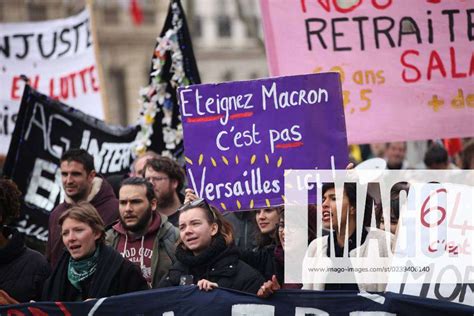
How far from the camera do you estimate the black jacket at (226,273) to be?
22.4 feet

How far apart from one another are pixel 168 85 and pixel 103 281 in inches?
157

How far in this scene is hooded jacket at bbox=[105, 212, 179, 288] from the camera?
25.0 ft

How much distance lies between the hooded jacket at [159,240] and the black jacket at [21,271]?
2.16 ft

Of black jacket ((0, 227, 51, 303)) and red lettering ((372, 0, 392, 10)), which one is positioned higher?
red lettering ((372, 0, 392, 10))

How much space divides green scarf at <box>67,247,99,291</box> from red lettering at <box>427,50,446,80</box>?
3018 millimetres

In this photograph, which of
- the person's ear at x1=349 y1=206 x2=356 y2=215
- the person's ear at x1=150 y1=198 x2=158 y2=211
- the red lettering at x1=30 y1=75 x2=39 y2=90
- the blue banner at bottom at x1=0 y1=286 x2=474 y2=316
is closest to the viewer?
the blue banner at bottom at x1=0 y1=286 x2=474 y2=316

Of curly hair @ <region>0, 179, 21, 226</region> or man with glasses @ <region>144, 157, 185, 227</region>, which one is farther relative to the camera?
man with glasses @ <region>144, 157, 185, 227</region>

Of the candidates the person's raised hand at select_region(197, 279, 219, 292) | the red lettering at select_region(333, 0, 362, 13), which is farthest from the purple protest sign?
the red lettering at select_region(333, 0, 362, 13)

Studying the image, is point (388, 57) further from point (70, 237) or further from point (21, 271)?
point (21, 271)

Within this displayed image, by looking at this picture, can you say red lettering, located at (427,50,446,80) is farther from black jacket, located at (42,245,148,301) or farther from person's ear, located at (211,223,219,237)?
black jacket, located at (42,245,148,301)

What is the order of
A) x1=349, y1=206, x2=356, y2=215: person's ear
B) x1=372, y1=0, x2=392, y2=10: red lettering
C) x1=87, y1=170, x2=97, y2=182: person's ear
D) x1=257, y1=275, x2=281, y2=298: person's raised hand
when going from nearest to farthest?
1. x1=257, y1=275, x2=281, y2=298: person's raised hand
2. x1=349, y1=206, x2=356, y2=215: person's ear
3. x1=87, y1=170, x2=97, y2=182: person's ear
4. x1=372, y1=0, x2=392, y2=10: red lettering

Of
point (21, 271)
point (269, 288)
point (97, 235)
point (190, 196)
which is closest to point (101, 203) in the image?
point (190, 196)

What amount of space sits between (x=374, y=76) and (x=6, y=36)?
5.14 metres

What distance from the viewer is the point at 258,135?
7637 mm
